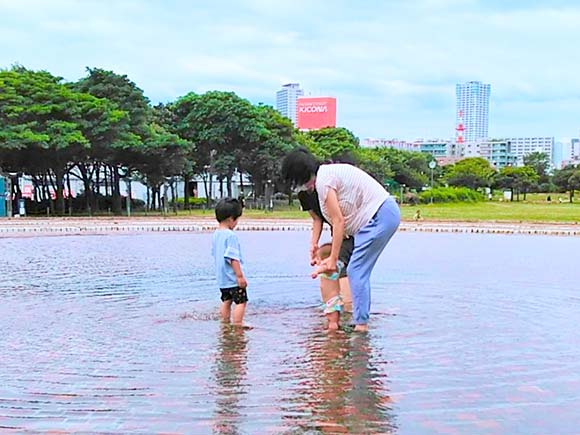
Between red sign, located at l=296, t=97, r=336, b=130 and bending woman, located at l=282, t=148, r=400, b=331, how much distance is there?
83.9m

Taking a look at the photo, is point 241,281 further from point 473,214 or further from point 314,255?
point 473,214

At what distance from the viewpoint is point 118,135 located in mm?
30562

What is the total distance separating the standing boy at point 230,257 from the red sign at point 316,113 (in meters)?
83.5

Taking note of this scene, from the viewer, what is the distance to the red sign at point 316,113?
292ft

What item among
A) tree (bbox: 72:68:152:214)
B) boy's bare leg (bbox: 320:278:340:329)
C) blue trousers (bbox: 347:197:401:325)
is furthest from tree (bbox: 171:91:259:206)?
blue trousers (bbox: 347:197:401:325)

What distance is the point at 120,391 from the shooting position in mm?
3943

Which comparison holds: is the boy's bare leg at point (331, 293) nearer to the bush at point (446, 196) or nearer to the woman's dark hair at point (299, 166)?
the woman's dark hair at point (299, 166)

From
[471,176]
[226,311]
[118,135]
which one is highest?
[118,135]

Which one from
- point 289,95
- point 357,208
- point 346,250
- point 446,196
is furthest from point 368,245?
point 289,95

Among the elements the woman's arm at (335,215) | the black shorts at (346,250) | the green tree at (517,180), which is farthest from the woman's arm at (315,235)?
the green tree at (517,180)

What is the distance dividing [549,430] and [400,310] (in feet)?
10.8

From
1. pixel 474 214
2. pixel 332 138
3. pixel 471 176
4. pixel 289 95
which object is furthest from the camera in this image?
pixel 289 95

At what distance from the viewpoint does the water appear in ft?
11.4

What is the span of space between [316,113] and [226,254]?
85557mm
